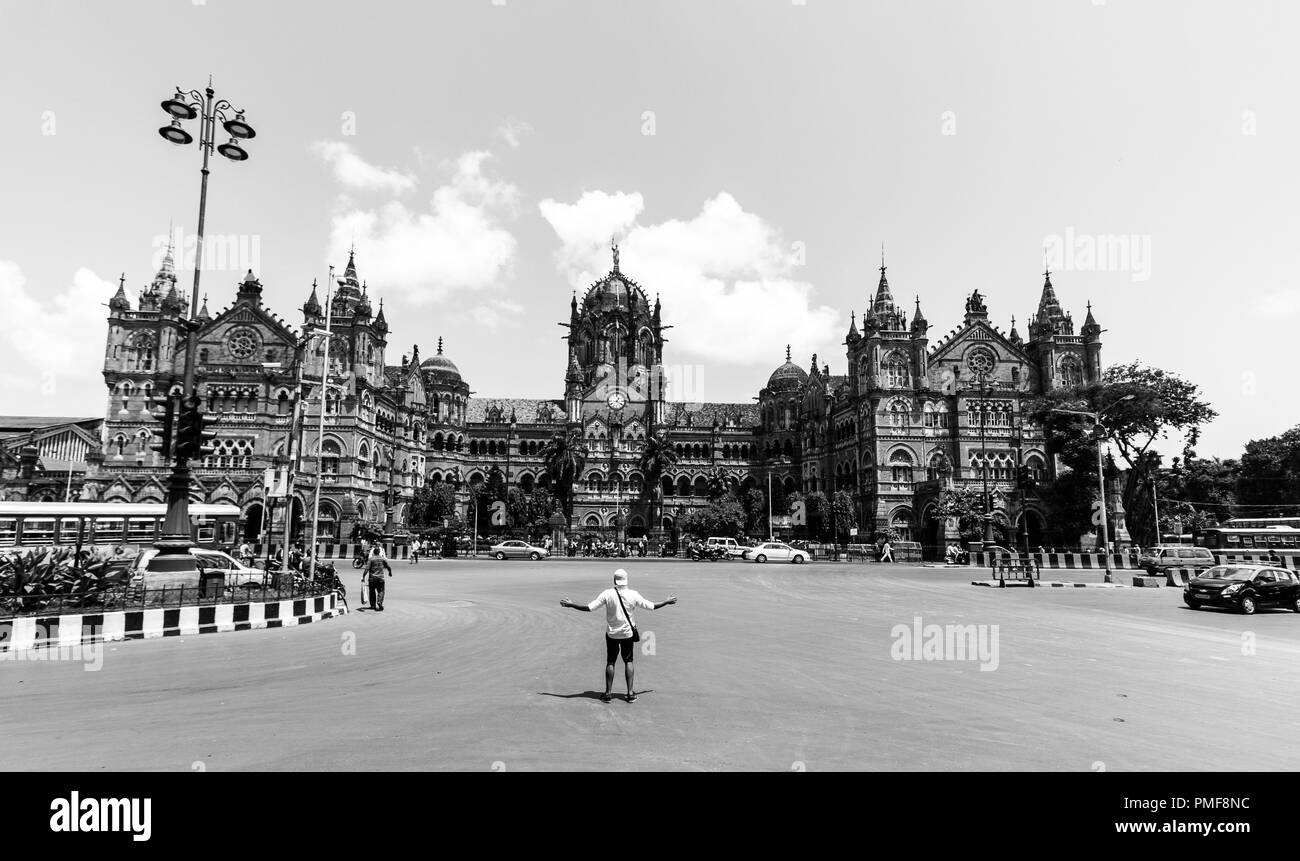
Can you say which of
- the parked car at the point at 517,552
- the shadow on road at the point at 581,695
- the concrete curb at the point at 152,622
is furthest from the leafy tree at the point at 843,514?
the shadow on road at the point at 581,695

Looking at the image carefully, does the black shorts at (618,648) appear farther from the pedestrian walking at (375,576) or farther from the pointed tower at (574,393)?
the pointed tower at (574,393)

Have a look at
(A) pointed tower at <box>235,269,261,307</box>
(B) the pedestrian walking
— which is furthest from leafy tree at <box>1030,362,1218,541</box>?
(A) pointed tower at <box>235,269,261,307</box>

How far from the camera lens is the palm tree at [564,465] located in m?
74.7

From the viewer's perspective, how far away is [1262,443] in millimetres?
75750

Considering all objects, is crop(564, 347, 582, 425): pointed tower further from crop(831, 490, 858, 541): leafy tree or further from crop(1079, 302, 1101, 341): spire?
crop(1079, 302, 1101, 341): spire

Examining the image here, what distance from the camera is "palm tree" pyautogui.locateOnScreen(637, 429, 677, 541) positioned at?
69000 mm

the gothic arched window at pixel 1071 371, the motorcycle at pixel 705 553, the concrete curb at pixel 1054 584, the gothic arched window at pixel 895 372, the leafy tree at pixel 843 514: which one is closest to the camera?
the concrete curb at pixel 1054 584

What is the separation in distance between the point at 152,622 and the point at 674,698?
11.0 m

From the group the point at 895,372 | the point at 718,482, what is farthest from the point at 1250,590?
the point at 718,482

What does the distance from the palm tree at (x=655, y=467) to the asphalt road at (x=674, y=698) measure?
52595mm

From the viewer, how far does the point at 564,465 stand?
7512 cm

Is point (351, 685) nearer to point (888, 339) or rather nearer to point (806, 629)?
point (806, 629)

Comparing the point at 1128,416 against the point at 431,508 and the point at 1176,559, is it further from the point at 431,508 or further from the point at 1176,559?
the point at 431,508

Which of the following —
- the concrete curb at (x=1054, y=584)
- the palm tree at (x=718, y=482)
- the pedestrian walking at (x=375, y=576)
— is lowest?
the concrete curb at (x=1054, y=584)
